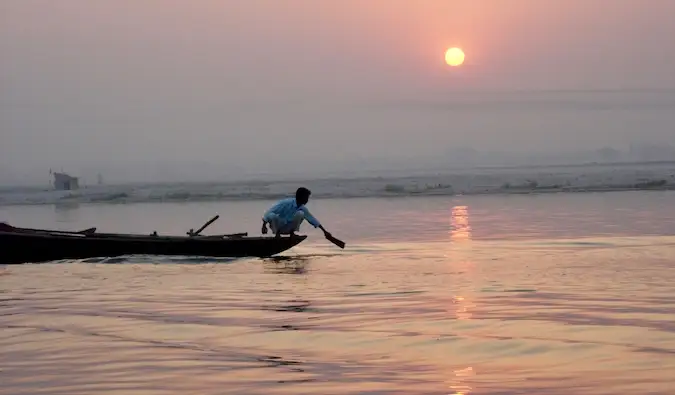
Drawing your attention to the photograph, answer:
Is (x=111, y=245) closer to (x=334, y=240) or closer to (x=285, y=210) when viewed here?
(x=285, y=210)

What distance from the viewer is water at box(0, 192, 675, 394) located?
7164 millimetres

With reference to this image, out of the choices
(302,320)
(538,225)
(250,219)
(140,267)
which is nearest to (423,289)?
(302,320)

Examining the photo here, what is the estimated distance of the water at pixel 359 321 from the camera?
7164mm

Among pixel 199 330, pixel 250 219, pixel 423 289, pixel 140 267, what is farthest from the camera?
pixel 250 219

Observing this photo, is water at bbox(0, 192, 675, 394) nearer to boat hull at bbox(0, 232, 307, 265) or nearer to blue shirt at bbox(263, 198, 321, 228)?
boat hull at bbox(0, 232, 307, 265)

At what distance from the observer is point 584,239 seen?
2058 cm

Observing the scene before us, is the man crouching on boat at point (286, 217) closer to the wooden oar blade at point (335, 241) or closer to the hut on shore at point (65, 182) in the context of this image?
the wooden oar blade at point (335, 241)

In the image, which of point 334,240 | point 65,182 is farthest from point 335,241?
point 65,182

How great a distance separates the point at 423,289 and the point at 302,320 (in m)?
2.93

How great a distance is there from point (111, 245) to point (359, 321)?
9.19 meters

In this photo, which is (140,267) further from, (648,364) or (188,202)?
(188,202)

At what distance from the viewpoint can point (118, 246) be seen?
17906 millimetres

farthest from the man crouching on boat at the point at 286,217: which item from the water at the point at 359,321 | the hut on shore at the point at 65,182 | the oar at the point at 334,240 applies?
the hut on shore at the point at 65,182

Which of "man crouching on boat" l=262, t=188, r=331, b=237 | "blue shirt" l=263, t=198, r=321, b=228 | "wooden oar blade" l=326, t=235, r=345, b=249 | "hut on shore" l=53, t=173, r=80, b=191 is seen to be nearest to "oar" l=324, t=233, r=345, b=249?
"wooden oar blade" l=326, t=235, r=345, b=249
